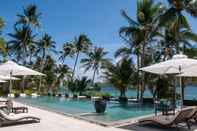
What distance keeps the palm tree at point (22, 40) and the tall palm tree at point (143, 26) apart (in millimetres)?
20886

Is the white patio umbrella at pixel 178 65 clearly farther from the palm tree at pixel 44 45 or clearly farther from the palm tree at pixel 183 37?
the palm tree at pixel 44 45

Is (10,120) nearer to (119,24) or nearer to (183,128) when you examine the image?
(183,128)

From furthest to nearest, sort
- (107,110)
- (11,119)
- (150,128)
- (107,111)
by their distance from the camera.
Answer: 1. (107,110)
2. (107,111)
3. (11,119)
4. (150,128)

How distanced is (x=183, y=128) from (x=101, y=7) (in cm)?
1136

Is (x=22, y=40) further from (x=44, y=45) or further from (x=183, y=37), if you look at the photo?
(x=183, y=37)

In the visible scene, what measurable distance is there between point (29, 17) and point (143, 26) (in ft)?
73.4

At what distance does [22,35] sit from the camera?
39.3 m

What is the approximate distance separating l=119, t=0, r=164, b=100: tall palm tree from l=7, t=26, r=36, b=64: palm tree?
68.5ft

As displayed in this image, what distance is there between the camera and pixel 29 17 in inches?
1535

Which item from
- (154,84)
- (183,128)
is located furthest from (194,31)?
(183,128)

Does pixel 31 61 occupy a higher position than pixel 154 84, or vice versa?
pixel 31 61

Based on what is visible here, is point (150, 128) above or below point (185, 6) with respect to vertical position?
below

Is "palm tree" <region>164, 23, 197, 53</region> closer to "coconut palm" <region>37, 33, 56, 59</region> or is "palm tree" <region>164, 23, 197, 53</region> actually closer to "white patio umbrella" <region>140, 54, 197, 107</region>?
"white patio umbrella" <region>140, 54, 197, 107</region>

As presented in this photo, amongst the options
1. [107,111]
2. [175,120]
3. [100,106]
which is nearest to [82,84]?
[107,111]
